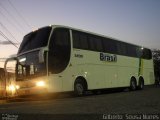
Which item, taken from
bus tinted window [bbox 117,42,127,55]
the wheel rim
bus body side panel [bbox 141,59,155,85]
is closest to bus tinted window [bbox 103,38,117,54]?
bus tinted window [bbox 117,42,127,55]

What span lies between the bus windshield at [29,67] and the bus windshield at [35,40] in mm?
453

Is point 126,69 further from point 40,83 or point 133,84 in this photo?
point 40,83

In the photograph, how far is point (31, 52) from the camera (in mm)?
14883

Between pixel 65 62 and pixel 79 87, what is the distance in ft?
5.72

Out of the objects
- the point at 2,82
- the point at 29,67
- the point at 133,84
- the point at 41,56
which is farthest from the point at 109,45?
the point at 2,82

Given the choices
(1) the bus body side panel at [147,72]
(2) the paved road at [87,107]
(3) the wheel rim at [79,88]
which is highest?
(1) the bus body side panel at [147,72]

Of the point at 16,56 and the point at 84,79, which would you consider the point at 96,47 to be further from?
the point at 16,56

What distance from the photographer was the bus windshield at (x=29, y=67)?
47.1ft

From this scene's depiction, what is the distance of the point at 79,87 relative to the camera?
16203 millimetres

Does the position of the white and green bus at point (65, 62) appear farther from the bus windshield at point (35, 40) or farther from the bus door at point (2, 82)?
the bus door at point (2, 82)

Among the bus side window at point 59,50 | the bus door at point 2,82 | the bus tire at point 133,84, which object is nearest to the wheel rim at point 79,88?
the bus side window at point 59,50

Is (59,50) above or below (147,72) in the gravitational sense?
above

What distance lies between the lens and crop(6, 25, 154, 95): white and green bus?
14414 mm

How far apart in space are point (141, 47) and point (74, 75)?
11.4 m
